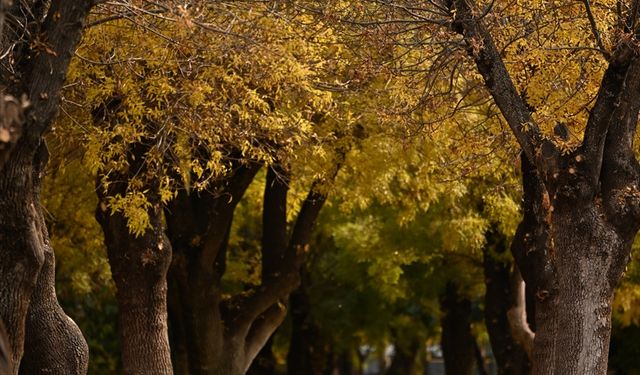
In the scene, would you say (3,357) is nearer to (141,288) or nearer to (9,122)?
(9,122)

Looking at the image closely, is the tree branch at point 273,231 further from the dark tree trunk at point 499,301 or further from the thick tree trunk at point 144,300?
the dark tree trunk at point 499,301

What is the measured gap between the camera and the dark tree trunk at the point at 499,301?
2731 centimetres

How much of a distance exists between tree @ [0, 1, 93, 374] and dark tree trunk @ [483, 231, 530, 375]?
46.4ft

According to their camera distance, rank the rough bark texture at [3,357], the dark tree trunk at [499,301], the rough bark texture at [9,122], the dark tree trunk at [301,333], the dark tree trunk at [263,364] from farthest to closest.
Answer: the dark tree trunk at [301,333] < the dark tree trunk at [263,364] < the dark tree trunk at [499,301] < the rough bark texture at [3,357] < the rough bark texture at [9,122]

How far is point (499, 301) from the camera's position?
27.6 metres

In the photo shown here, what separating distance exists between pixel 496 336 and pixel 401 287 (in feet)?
14.3

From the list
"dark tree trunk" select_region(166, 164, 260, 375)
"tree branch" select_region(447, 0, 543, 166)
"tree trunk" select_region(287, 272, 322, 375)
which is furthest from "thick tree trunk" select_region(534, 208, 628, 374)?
"tree trunk" select_region(287, 272, 322, 375)

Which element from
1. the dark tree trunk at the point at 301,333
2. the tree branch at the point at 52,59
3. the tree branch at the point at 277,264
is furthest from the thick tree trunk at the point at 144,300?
the dark tree trunk at the point at 301,333

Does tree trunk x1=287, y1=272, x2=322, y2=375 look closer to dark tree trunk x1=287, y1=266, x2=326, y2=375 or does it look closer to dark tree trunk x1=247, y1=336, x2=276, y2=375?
dark tree trunk x1=287, y1=266, x2=326, y2=375

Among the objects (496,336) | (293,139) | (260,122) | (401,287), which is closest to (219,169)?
(260,122)

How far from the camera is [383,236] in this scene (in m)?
29.8

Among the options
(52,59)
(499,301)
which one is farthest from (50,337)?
(499,301)

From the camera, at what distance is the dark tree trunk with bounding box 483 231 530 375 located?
27312 mm

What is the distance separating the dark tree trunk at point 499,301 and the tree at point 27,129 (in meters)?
14.2
